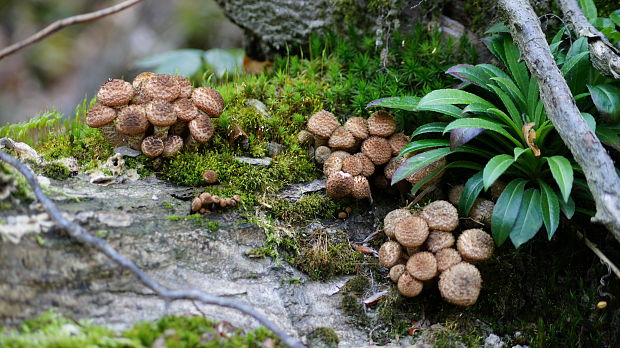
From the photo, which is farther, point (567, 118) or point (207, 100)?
point (207, 100)

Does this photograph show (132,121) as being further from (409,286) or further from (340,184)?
(409,286)

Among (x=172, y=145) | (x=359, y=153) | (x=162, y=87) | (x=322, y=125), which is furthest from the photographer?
(x=322, y=125)

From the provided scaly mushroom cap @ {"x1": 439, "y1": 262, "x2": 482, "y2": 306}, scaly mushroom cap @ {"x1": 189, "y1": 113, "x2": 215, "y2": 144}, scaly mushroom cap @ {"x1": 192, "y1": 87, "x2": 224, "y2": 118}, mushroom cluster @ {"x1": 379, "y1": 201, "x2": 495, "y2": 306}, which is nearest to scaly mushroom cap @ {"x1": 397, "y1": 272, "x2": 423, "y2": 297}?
mushroom cluster @ {"x1": 379, "y1": 201, "x2": 495, "y2": 306}

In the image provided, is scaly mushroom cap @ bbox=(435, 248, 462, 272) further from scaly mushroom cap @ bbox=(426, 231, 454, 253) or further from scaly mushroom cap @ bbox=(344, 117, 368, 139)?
scaly mushroom cap @ bbox=(344, 117, 368, 139)

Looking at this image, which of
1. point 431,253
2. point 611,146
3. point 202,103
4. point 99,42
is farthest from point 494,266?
point 99,42

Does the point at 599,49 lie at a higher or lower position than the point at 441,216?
higher

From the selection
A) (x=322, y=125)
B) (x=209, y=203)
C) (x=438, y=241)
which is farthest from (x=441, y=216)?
(x=209, y=203)

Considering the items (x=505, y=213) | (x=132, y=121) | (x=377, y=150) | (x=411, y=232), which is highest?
(x=132, y=121)
